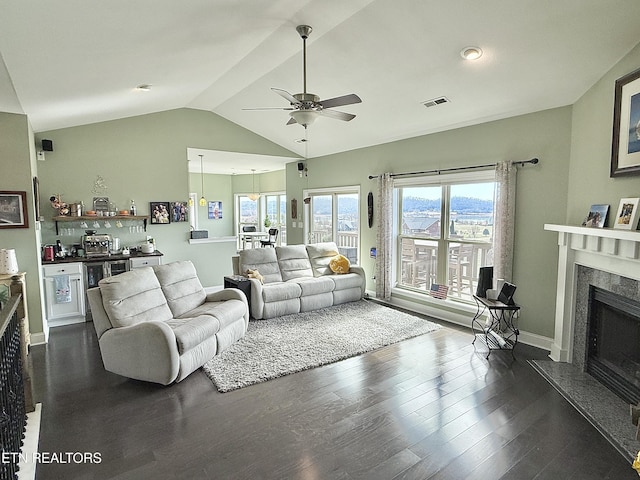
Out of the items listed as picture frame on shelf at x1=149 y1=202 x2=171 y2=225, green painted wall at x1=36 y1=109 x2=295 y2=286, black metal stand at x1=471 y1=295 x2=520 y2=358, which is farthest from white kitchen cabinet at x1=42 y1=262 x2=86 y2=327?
black metal stand at x1=471 y1=295 x2=520 y2=358

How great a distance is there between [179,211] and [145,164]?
94 cm

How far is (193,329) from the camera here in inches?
138

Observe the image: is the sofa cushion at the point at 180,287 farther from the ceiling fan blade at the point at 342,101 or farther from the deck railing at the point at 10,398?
the ceiling fan blade at the point at 342,101

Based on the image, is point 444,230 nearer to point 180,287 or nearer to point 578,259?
point 578,259

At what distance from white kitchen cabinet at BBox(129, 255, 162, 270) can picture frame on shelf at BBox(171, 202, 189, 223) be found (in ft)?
2.83

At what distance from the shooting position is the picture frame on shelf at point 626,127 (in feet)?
9.47

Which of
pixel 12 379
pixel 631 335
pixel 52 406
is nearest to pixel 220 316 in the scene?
pixel 52 406

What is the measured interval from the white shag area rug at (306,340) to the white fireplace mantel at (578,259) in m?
1.50

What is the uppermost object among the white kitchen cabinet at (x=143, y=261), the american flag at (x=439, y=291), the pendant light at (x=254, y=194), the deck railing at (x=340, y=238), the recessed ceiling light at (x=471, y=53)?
the recessed ceiling light at (x=471, y=53)

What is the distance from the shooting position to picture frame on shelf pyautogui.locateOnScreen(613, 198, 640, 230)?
2.86m

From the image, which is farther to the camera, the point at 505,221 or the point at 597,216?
the point at 505,221

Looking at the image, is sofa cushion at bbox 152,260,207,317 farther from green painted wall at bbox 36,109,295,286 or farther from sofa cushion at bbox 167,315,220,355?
green painted wall at bbox 36,109,295,286

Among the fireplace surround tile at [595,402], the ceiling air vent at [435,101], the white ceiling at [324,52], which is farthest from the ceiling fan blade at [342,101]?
the fireplace surround tile at [595,402]

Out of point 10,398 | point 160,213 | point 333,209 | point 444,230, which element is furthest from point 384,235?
point 10,398
